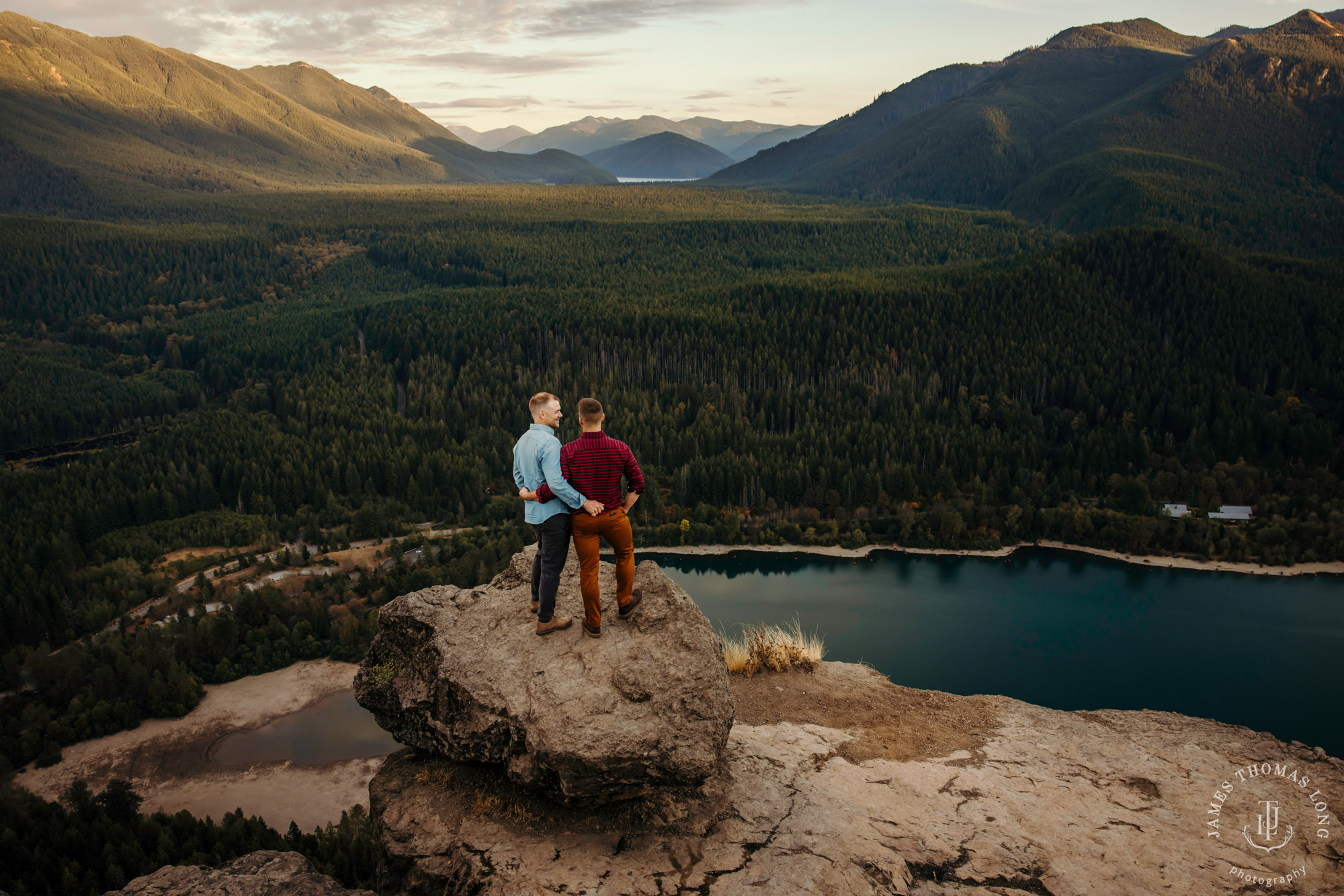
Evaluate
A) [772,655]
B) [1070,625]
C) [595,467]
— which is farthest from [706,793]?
[1070,625]

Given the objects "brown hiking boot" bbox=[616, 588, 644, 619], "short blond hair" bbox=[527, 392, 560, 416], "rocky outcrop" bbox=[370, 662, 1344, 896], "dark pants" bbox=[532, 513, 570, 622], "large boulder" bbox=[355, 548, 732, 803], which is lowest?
"rocky outcrop" bbox=[370, 662, 1344, 896]

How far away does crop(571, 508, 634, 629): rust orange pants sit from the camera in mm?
14977

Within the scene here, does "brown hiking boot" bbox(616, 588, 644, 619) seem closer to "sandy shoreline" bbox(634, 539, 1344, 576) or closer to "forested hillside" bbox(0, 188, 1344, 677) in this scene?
"forested hillside" bbox(0, 188, 1344, 677)

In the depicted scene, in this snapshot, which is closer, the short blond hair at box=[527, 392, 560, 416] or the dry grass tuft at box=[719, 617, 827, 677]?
the short blond hair at box=[527, 392, 560, 416]

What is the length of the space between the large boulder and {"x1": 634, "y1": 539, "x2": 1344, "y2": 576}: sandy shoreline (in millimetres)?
A: 78192

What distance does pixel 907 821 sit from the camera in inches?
609

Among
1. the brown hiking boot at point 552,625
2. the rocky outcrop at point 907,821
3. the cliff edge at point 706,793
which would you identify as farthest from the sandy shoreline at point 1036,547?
the brown hiking boot at point 552,625

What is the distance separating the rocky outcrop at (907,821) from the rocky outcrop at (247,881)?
127 centimetres

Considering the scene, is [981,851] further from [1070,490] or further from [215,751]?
[1070,490]

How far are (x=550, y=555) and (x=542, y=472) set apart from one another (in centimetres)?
156

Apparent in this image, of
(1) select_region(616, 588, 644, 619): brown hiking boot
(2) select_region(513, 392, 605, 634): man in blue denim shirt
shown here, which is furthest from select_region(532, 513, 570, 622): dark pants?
(1) select_region(616, 588, 644, 619): brown hiking boot

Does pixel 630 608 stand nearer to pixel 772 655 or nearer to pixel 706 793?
pixel 706 793

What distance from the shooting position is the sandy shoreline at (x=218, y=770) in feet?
169

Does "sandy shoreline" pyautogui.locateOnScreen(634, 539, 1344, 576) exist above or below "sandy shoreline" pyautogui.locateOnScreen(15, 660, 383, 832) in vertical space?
above
